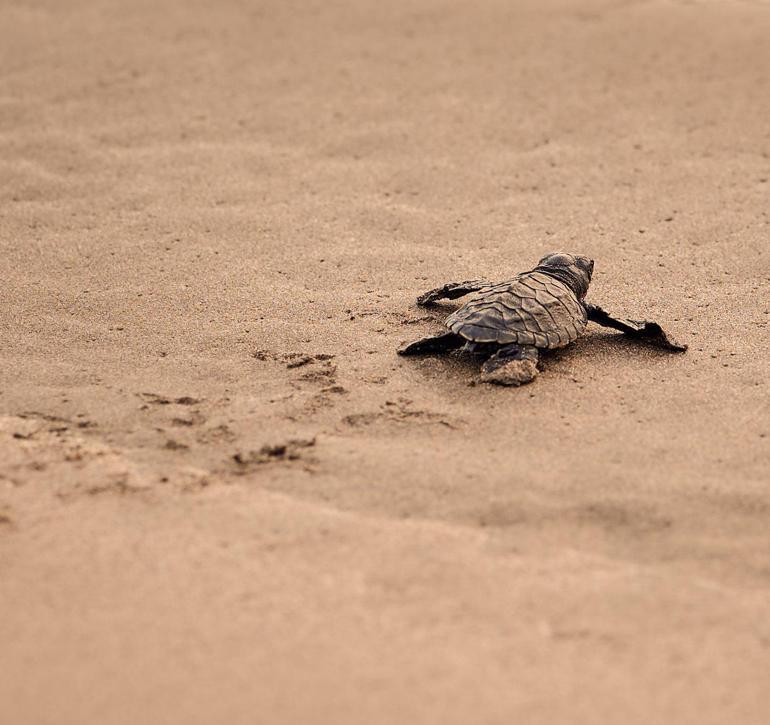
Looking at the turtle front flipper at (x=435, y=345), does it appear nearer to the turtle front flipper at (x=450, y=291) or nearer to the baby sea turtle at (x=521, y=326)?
the baby sea turtle at (x=521, y=326)

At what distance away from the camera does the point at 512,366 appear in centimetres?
375

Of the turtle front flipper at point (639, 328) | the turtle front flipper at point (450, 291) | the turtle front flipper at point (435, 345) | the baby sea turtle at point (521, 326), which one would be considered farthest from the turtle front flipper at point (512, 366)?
the turtle front flipper at point (450, 291)

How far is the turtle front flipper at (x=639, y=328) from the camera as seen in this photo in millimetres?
4004

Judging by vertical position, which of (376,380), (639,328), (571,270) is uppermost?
→ (571,270)

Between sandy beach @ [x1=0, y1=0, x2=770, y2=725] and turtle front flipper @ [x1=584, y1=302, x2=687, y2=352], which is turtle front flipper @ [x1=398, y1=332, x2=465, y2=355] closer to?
sandy beach @ [x1=0, y1=0, x2=770, y2=725]

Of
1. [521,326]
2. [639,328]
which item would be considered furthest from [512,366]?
[639,328]

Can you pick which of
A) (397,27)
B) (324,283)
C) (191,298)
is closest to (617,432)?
(324,283)

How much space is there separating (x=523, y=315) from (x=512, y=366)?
A: 0.26 m

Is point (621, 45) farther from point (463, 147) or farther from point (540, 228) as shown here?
point (540, 228)

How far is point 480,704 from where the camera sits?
2.35m

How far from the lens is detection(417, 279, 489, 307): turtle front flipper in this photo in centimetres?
432

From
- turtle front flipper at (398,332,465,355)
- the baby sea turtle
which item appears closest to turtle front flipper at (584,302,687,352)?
the baby sea turtle

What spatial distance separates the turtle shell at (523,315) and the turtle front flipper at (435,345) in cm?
7

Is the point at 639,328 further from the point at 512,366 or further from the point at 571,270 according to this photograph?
the point at 512,366
